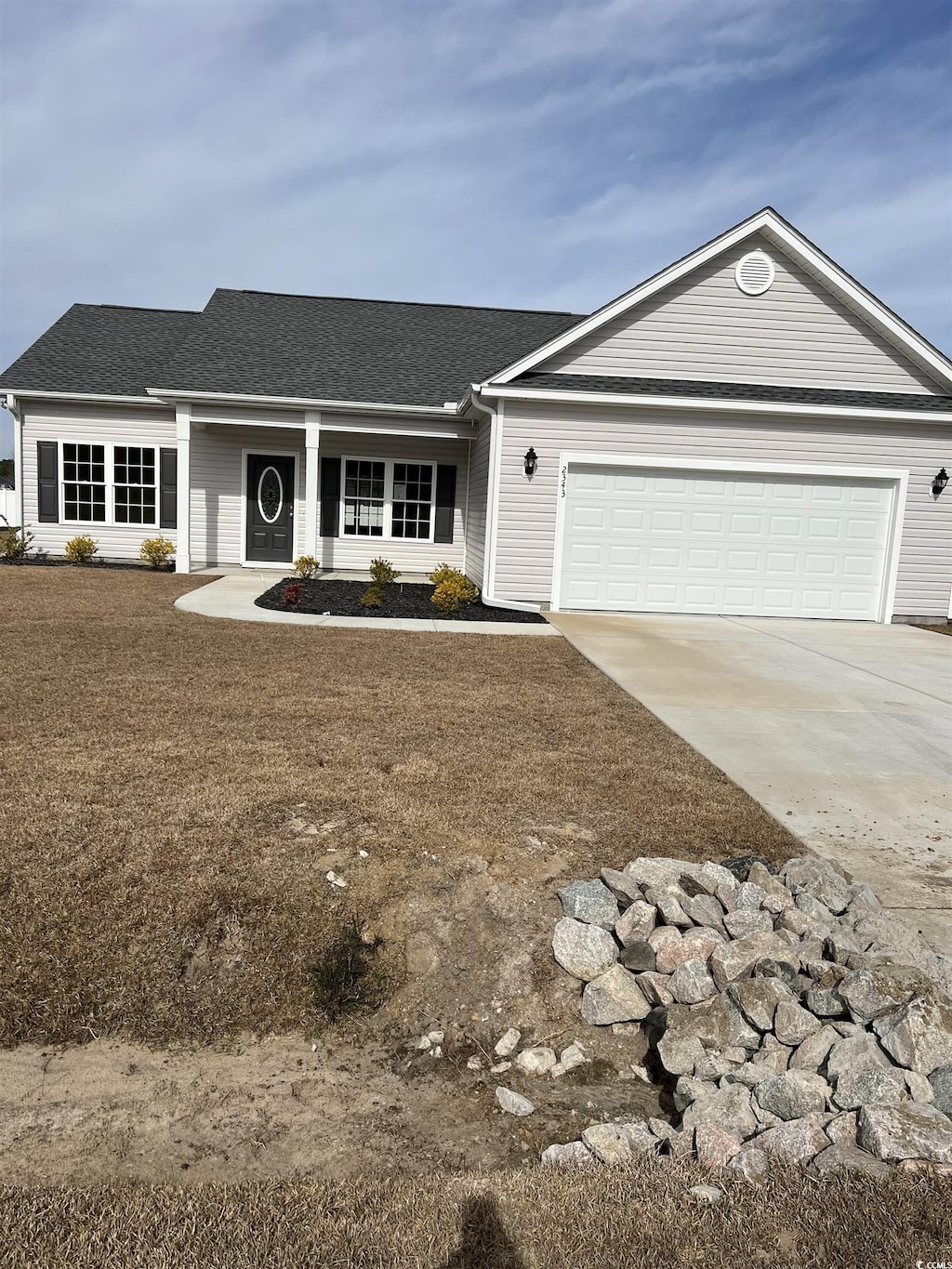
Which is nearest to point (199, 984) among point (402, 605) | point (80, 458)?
point (402, 605)

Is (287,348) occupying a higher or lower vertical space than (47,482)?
higher

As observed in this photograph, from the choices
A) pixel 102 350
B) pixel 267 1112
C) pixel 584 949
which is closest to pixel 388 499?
pixel 102 350

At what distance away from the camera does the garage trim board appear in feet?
41.1

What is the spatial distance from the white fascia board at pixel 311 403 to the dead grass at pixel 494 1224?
13.6m

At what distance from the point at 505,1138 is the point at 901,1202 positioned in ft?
3.65

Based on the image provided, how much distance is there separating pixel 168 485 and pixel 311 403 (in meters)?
3.76

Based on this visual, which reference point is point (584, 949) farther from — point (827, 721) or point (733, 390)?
point (733, 390)

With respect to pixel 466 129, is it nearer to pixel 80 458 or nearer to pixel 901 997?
pixel 80 458

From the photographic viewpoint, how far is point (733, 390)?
12523 millimetres

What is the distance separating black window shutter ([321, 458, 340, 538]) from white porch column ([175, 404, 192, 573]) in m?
2.46

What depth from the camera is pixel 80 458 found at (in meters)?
16.6

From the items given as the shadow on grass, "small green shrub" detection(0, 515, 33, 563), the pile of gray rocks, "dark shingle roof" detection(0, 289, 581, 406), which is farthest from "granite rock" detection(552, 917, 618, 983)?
"small green shrub" detection(0, 515, 33, 563)

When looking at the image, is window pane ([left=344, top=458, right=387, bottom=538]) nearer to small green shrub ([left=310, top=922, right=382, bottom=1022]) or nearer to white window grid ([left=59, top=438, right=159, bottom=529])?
white window grid ([left=59, top=438, right=159, bottom=529])

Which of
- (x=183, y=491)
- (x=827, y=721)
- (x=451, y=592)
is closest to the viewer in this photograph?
(x=827, y=721)
